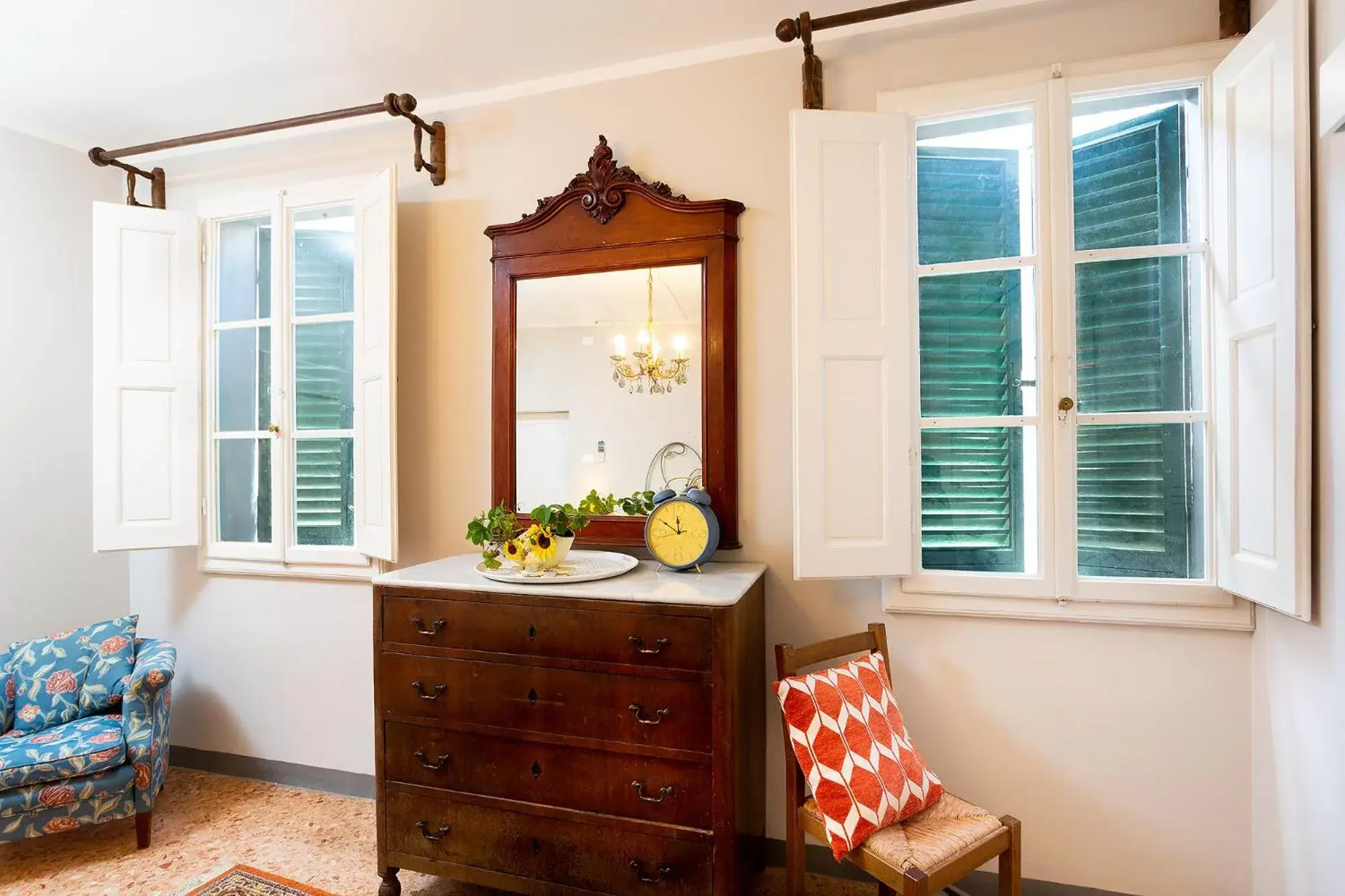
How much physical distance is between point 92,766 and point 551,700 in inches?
66.4

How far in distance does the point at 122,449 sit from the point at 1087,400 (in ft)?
11.8

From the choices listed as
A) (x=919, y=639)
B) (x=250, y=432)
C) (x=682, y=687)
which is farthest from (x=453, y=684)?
(x=250, y=432)

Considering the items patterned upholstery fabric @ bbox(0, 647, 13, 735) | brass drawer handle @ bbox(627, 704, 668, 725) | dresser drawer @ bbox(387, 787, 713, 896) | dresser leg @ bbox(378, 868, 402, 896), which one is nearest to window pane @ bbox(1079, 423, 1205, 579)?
brass drawer handle @ bbox(627, 704, 668, 725)

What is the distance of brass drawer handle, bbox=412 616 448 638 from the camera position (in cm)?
211

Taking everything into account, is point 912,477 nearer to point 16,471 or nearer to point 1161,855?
point 1161,855

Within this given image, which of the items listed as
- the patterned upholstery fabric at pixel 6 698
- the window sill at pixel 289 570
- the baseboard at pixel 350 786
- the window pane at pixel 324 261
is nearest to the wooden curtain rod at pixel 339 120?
the window pane at pixel 324 261

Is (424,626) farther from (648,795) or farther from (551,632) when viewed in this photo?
(648,795)

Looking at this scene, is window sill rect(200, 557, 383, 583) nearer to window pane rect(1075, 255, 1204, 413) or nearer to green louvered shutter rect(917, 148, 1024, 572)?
green louvered shutter rect(917, 148, 1024, 572)

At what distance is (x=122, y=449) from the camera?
2980 mm

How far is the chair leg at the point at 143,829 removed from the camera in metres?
2.53

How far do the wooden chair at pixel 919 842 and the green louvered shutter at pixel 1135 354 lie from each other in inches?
32.0

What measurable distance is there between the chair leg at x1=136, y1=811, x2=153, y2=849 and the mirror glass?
1.71m

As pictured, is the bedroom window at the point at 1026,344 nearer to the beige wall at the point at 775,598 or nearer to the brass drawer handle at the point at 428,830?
the beige wall at the point at 775,598

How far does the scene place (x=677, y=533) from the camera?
2.25 metres
